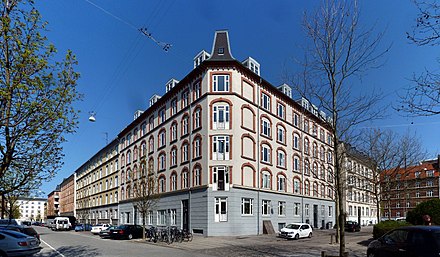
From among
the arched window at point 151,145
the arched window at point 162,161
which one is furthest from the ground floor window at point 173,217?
the arched window at point 151,145

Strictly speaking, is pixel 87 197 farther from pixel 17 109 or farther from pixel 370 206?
pixel 17 109

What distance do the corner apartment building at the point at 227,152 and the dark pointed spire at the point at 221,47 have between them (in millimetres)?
112

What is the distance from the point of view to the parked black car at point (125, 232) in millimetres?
34188

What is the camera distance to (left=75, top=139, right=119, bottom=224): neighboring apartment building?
65562 millimetres

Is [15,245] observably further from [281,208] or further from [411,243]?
[281,208]

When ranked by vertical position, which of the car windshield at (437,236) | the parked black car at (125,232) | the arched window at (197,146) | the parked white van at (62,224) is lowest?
the parked white van at (62,224)

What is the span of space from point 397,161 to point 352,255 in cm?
1648

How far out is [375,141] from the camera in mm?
30656

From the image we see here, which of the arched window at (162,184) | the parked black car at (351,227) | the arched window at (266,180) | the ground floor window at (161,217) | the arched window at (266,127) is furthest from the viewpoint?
the parked black car at (351,227)

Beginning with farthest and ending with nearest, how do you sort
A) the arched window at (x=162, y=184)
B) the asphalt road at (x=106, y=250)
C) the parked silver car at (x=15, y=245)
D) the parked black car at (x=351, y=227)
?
the parked black car at (x=351, y=227)
the arched window at (x=162, y=184)
the asphalt road at (x=106, y=250)
the parked silver car at (x=15, y=245)

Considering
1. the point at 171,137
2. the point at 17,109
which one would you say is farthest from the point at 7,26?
the point at 171,137

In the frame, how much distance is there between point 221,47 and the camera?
38.5 meters

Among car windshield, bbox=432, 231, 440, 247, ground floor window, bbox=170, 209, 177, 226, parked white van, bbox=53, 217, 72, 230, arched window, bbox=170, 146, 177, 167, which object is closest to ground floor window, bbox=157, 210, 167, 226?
ground floor window, bbox=170, 209, 177, 226

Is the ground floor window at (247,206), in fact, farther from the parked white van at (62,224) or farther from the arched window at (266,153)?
the parked white van at (62,224)
